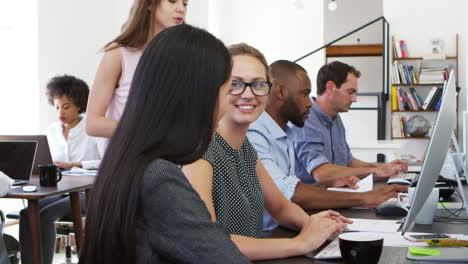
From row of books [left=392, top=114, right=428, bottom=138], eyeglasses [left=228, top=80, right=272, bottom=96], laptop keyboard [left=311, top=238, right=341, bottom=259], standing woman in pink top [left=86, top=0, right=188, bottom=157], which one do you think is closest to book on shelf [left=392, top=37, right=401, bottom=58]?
row of books [left=392, top=114, right=428, bottom=138]

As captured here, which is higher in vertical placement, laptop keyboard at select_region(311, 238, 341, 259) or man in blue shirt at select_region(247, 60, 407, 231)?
man in blue shirt at select_region(247, 60, 407, 231)

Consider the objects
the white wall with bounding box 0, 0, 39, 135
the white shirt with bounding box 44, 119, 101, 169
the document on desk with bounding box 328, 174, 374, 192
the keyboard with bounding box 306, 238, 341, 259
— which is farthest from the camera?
the white wall with bounding box 0, 0, 39, 135

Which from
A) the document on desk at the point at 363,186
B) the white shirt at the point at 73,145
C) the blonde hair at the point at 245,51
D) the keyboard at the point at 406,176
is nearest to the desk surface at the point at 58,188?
the white shirt at the point at 73,145

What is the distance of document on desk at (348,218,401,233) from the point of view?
151 centimetres

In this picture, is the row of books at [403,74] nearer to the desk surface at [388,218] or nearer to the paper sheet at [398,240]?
the desk surface at [388,218]

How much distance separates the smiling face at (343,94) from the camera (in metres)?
3.47

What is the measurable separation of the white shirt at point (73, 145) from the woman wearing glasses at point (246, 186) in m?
2.56

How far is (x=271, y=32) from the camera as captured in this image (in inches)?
339

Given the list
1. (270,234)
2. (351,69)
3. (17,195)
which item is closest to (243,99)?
(270,234)

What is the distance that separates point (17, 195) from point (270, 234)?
149cm

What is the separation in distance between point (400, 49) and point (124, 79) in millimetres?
5915

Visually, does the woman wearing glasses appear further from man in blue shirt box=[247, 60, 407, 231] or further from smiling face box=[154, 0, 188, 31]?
smiling face box=[154, 0, 188, 31]

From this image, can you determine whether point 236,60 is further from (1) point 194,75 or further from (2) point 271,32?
(2) point 271,32

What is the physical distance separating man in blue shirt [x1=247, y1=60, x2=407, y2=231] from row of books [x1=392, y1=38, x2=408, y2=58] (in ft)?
15.8
